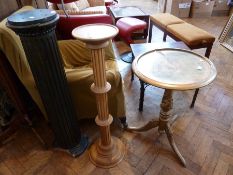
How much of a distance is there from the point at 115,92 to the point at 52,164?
2.37 ft

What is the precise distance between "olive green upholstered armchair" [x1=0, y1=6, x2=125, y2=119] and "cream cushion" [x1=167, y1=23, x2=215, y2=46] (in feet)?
2.83

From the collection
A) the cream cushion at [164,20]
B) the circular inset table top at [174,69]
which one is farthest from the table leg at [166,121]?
the cream cushion at [164,20]

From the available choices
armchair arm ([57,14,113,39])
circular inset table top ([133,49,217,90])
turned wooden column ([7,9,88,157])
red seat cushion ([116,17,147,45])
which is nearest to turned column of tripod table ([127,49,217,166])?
circular inset table top ([133,49,217,90])

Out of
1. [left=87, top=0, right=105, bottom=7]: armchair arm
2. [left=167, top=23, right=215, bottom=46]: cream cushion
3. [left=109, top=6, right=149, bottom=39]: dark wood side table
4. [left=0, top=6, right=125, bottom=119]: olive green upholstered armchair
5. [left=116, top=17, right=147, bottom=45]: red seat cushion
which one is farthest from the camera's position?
[left=87, top=0, right=105, bottom=7]: armchair arm

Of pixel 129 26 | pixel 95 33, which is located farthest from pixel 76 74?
pixel 129 26

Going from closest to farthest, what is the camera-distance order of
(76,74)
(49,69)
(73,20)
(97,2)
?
(49,69) < (76,74) < (73,20) < (97,2)

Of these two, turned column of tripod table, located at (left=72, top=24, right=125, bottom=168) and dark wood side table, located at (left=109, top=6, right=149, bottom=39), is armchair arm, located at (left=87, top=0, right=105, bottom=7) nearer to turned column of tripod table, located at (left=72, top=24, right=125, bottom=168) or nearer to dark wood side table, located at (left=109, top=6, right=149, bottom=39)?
dark wood side table, located at (left=109, top=6, right=149, bottom=39)

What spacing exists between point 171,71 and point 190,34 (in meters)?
1.17

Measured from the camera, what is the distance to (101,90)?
1.13 meters

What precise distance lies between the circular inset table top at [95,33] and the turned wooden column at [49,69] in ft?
0.53

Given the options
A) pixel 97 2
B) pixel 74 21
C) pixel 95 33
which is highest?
pixel 95 33

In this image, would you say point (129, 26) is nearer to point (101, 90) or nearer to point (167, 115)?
point (167, 115)

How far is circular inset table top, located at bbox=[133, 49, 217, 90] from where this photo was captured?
3.49 feet

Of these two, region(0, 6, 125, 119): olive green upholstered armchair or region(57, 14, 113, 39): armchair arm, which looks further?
region(57, 14, 113, 39): armchair arm
